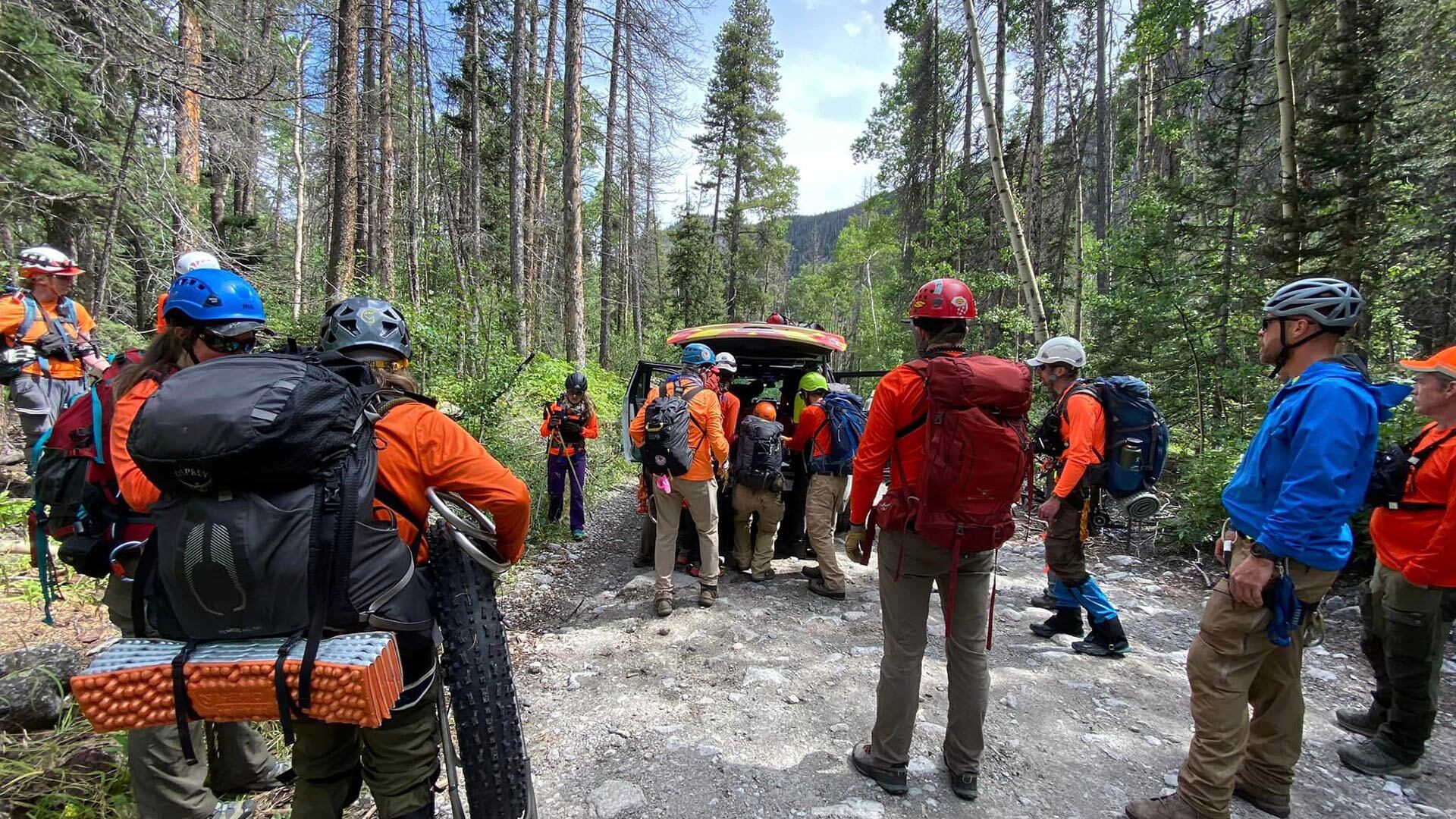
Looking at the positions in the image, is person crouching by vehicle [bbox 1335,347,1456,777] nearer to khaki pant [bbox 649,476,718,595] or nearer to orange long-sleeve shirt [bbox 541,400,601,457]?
khaki pant [bbox 649,476,718,595]

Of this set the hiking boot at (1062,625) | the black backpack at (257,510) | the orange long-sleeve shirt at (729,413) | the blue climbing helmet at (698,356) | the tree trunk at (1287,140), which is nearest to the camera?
the black backpack at (257,510)

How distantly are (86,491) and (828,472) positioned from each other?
15.7 feet

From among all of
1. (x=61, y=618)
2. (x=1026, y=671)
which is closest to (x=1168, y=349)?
(x=1026, y=671)

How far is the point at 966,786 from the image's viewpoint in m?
2.88

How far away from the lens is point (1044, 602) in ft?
17.4

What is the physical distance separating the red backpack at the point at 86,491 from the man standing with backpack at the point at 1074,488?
188 inches

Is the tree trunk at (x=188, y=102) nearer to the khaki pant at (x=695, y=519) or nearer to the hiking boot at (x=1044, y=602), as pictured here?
the khaki pant at (x=695, y=519)

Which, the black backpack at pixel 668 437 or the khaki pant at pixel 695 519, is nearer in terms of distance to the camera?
the black backpack at pixel 668 437

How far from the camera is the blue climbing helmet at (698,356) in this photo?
552cm

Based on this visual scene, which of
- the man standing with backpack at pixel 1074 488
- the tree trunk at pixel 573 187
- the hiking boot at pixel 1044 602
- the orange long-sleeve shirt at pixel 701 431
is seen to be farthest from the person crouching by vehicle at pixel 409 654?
the tree trunk at pixel 573 187

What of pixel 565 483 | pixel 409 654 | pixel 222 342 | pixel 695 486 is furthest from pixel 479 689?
pixel 565 483

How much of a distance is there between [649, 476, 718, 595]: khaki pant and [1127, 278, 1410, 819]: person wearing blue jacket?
3321 mm

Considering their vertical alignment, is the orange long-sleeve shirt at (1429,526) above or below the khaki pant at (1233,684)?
above

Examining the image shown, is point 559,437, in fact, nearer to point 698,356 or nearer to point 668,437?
point 698,356
